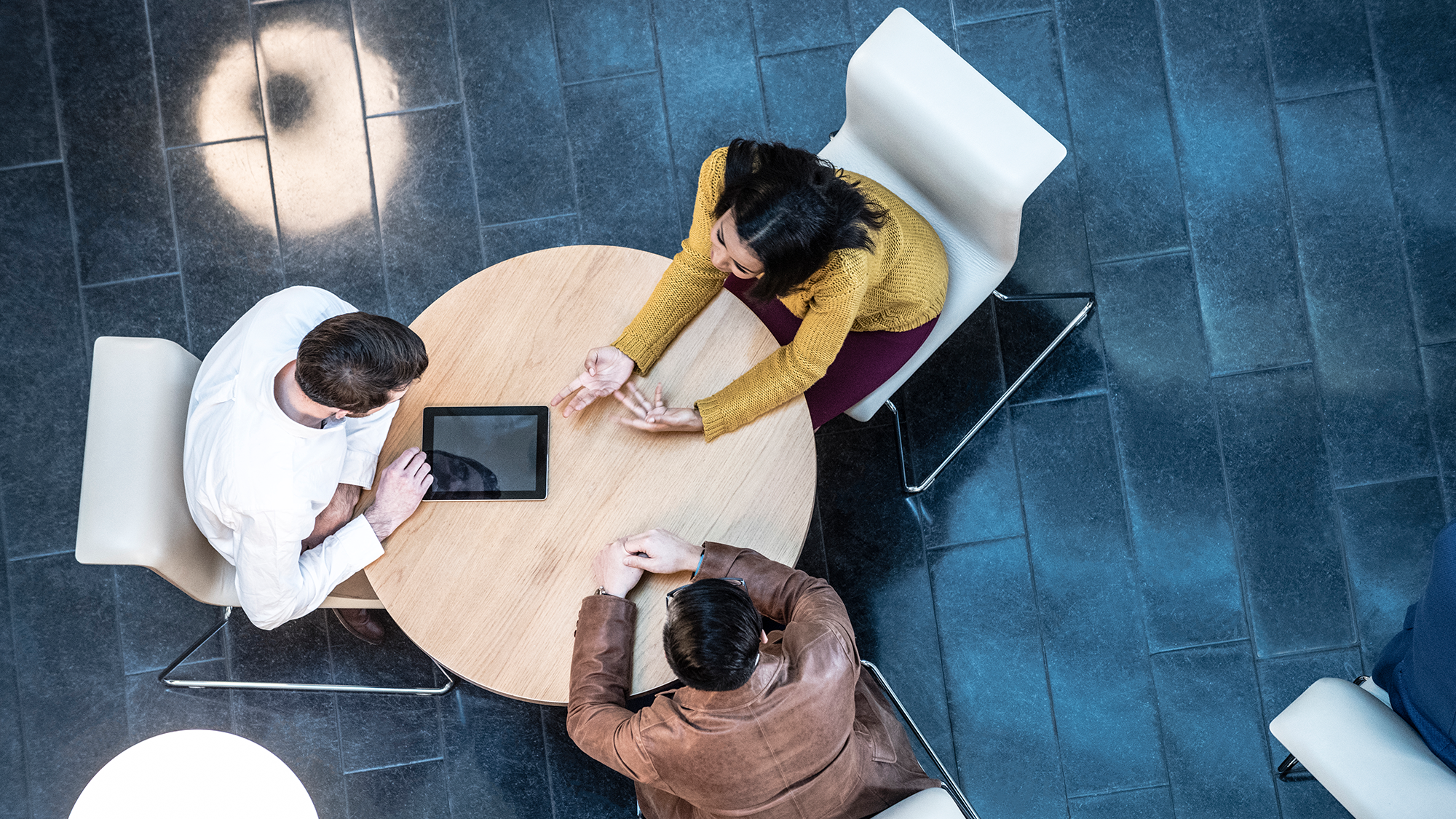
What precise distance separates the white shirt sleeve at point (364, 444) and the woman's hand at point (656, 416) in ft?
1.51

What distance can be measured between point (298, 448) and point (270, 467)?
58mm

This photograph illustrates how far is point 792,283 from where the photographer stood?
1.57 meters

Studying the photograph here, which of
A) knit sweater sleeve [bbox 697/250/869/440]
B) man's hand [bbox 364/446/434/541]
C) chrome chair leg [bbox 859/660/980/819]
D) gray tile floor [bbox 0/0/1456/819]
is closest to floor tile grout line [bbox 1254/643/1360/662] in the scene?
gray tile floor [bbox 0/0/1456/819]

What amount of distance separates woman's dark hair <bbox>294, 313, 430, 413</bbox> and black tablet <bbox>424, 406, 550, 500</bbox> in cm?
19

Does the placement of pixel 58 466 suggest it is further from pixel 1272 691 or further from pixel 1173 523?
pixel 1272 691

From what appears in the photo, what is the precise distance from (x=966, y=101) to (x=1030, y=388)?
106 centimetres

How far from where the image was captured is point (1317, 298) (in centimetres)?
250

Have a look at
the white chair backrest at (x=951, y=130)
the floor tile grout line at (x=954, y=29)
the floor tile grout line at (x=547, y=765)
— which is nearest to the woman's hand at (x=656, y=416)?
the white chair backrest at (x=951, y=130)

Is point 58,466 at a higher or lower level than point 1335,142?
lower

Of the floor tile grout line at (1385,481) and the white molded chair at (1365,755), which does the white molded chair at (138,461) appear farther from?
the floor tile grout line at (1385,481)

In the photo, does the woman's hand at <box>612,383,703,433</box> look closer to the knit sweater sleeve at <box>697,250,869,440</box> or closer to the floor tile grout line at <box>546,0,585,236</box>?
the knit sweater sleeve at <box>697,250,869,440</box>

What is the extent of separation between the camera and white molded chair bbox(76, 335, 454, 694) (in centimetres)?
→ 157

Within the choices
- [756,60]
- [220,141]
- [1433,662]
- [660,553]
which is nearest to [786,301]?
[660,553]

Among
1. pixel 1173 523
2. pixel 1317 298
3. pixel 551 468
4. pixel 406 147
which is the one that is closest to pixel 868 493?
pixel 1173 523
